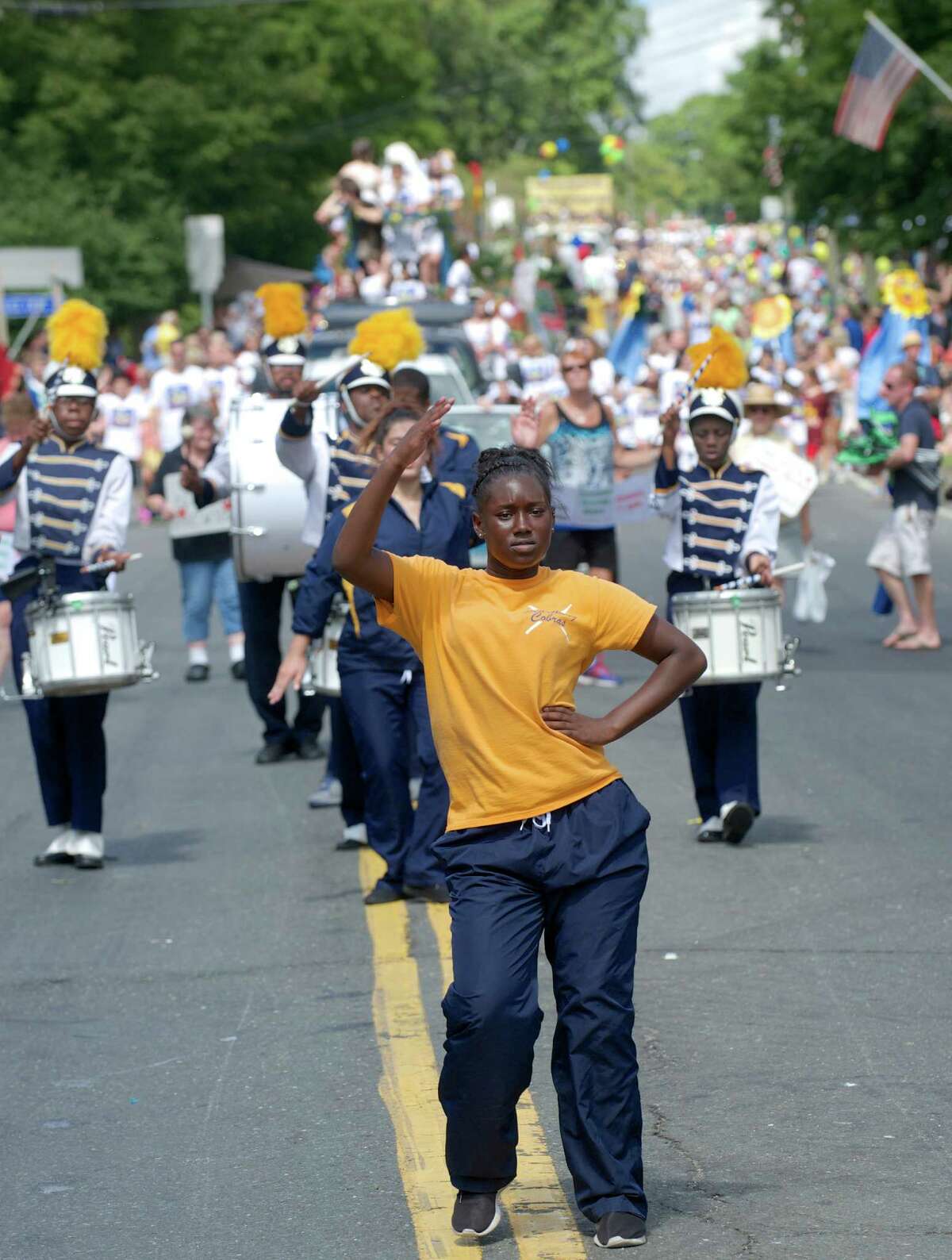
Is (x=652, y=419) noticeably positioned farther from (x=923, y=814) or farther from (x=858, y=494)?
(x=923, y=814)

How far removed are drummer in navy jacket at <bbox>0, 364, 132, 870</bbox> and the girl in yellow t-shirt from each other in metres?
4.39

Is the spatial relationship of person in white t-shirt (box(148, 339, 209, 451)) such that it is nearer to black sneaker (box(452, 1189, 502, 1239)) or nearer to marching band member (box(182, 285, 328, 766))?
marching band member (box(182, 285, 328, 766))

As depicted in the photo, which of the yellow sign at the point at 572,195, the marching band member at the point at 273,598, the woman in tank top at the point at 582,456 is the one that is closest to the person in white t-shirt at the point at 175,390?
the woman in tank top at the point at 582,456

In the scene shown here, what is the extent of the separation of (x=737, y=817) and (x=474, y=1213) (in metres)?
4.50

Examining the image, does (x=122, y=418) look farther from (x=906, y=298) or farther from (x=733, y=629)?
(x=733, y=629)

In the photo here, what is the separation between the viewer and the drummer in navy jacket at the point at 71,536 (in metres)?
9.31

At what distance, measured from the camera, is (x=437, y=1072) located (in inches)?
252

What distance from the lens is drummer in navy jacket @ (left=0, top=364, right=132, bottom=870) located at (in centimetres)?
931

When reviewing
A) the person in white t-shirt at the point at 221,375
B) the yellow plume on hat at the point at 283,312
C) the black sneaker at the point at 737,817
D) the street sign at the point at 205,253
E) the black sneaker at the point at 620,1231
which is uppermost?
the street sign at the point at 205,253

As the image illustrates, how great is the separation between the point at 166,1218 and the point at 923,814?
5.49 m

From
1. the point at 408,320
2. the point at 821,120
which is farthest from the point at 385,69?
the point at 408,320

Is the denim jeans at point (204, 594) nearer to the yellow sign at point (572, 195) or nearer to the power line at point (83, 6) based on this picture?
the power line at point (83, 6)

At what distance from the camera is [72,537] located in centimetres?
934

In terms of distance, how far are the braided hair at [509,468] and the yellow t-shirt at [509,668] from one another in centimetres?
19
